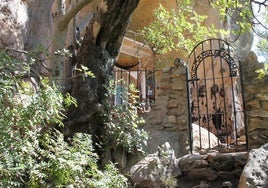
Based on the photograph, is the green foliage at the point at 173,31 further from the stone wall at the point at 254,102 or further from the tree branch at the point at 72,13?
the tree branch at the point at 72,13

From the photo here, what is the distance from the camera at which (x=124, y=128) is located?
4.62 m

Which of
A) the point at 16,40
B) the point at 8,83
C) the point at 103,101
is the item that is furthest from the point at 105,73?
the point at 8,83

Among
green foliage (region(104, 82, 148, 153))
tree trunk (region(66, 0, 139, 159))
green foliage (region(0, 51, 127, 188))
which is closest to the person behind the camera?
green foliage (region(0, 51, 127, 188))

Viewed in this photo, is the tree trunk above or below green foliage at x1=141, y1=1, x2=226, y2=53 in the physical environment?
below

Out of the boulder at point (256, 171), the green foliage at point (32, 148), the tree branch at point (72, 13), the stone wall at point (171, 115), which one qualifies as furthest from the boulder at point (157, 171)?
the tree branch at point (72, 13)

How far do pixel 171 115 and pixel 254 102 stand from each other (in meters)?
1.37

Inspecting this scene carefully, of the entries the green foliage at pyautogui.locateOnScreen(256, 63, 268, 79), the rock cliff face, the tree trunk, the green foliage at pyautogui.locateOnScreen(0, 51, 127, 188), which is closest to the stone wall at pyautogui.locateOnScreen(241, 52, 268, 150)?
the green foliage at pyautogui.locateOnScreen(256, 63, 268, 79)

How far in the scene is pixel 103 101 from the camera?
4.66 metres

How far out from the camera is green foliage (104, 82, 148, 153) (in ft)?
14.8

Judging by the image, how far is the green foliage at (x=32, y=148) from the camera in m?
2.90

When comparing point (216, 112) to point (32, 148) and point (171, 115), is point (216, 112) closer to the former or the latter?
point (171, 115)

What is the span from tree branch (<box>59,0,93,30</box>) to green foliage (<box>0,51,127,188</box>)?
4.62 feet

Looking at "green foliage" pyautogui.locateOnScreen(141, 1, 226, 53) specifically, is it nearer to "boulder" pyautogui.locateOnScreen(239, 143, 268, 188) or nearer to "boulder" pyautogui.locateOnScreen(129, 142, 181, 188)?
"boulder" pyautogui.locateOnScreen(129, 142, 181, 188)

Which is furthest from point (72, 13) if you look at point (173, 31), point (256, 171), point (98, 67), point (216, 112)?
point (173, 31)
